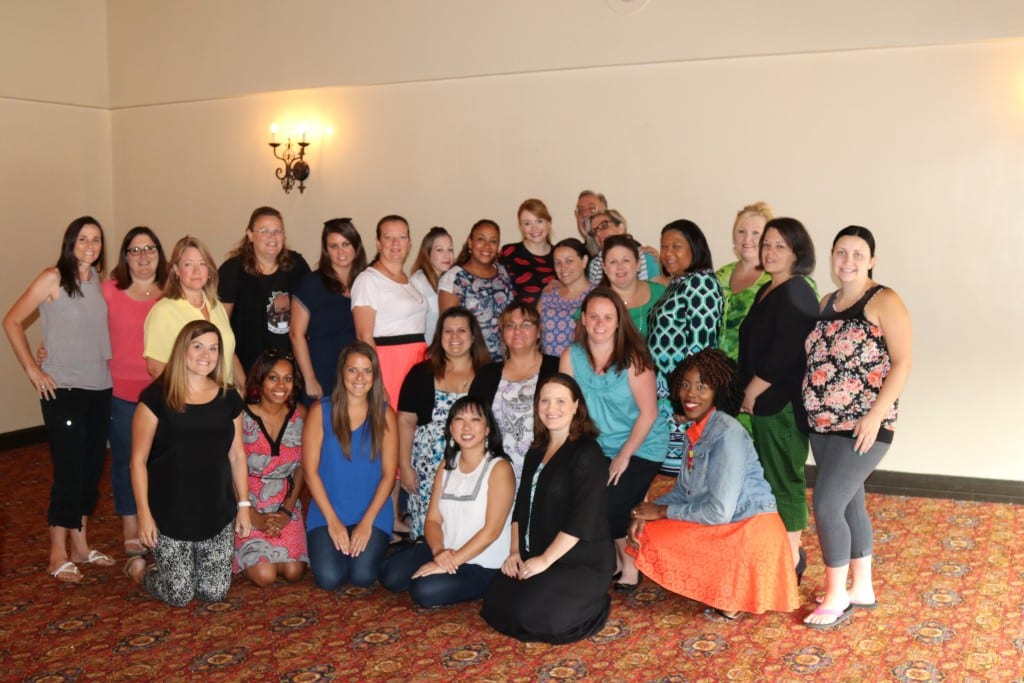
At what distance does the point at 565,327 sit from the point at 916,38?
109 inches

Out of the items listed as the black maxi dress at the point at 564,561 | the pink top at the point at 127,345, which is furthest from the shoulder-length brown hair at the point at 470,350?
the pink top at the point at 127,345

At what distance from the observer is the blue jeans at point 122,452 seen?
4.87m

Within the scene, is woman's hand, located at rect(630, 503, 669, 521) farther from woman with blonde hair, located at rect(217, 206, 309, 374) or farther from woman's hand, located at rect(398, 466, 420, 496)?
woman with blonde hair, located at rect(217, 206, 309, 374)

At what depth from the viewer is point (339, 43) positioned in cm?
740

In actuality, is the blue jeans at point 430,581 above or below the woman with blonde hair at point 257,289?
below

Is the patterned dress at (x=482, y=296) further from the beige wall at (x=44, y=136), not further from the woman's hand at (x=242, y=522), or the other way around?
the beige wall at (x=44, y=136)

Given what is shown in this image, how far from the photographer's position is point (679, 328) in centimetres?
446

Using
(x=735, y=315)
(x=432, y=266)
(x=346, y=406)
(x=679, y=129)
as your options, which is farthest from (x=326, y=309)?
(x=679, y=129)

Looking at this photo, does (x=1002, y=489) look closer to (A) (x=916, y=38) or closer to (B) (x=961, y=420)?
(B) (x=961, y=420)

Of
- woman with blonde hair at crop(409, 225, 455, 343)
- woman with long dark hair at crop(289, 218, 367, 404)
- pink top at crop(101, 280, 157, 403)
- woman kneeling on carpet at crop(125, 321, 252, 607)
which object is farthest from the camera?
woman with blonde hair at crop(409, 225, 455, 343)

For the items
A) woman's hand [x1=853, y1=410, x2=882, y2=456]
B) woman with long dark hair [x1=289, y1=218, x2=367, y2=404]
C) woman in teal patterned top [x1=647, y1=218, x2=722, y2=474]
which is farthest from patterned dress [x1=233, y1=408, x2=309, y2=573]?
woman's hand [x1=853, y1=410, x2=882, y2=456]

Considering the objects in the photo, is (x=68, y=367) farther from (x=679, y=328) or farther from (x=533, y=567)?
(x=679, y=328)

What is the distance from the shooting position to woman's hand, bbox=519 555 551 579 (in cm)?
390

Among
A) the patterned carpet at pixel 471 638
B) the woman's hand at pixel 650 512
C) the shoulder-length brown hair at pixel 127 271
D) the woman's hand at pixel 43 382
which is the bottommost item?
the patterned carpet at pixel 471 638
